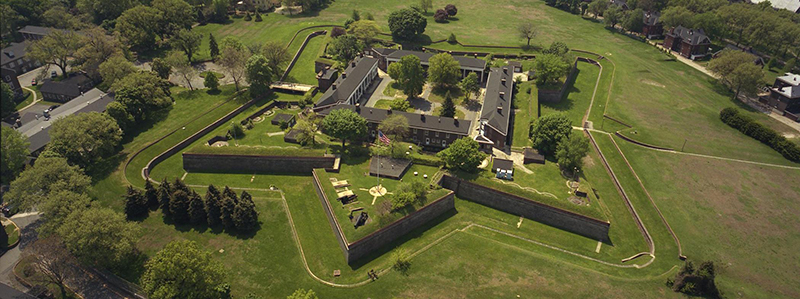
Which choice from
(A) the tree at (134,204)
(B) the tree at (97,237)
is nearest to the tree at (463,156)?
(B) the tree at (97,237)

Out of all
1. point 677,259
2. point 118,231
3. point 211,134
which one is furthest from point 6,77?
point 677,259

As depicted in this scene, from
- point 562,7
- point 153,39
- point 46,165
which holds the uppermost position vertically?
point 562,7

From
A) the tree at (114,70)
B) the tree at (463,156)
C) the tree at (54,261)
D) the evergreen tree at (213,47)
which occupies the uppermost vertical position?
the evergreen tree at (213,47)

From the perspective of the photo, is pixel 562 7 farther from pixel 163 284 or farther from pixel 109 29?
pixel 163 284

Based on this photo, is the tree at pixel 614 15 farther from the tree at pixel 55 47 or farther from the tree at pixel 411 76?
the tree at pixel 55 47

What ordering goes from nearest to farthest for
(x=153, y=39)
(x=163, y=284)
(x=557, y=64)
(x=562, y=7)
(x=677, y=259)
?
(x=163, y=284)
(x=677, y=259)
(x=557, y=64)
(x=153, y=39)
(x=562, y=7)

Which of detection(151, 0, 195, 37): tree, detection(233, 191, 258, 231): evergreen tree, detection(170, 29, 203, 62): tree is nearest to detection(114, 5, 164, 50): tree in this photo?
detection(151, 0, 195, 37): tree

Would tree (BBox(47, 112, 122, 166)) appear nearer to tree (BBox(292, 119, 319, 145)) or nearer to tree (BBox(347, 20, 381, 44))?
tree (BBox(292, 119, 319, 145))
